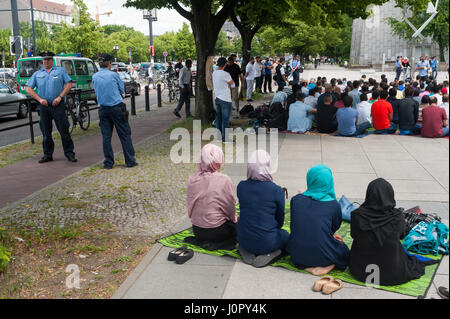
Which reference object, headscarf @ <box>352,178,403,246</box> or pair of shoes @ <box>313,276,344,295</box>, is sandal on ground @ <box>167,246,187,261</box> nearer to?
pair of shoes @ <box>313,276,344,295</box>

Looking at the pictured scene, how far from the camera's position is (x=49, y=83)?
902cm

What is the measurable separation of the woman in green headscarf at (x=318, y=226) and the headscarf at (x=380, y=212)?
1.09ft

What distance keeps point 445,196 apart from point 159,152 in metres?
5.93

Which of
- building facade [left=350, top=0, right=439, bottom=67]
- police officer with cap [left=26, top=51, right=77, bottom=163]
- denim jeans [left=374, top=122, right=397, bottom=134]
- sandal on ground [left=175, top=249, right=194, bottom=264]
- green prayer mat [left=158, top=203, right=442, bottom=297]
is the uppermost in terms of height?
building facade [left=350, top=0, right=439, bottom=67]

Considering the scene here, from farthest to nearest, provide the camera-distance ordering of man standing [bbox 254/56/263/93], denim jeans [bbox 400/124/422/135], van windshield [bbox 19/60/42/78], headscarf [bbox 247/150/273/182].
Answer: man standing [bbox 254/56/263/93] < van windshield [bbox 19/60/42/78] < denim jeans [bbox 400/124/422/135] < headscarf [bbox 247/150/273/182]

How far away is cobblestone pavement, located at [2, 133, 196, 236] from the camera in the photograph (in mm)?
6086

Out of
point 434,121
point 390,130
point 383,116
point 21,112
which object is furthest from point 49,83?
point 21,112

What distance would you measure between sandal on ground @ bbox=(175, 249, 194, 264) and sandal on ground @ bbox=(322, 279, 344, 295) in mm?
1434

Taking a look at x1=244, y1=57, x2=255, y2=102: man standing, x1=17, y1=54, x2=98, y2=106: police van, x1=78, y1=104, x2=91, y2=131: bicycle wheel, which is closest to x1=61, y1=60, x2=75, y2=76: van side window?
x1=17, y1=54, x2=98, y2=106: police van

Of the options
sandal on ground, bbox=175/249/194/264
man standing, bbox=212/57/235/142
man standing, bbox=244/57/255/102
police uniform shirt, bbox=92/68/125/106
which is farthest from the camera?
man standing, bbox=244/57/255/102

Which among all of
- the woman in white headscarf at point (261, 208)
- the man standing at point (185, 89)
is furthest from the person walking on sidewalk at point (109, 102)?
the man standing at point (185, 89)

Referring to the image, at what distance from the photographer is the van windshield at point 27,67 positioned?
786 inches

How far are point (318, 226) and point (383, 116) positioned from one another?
28.5 feet
